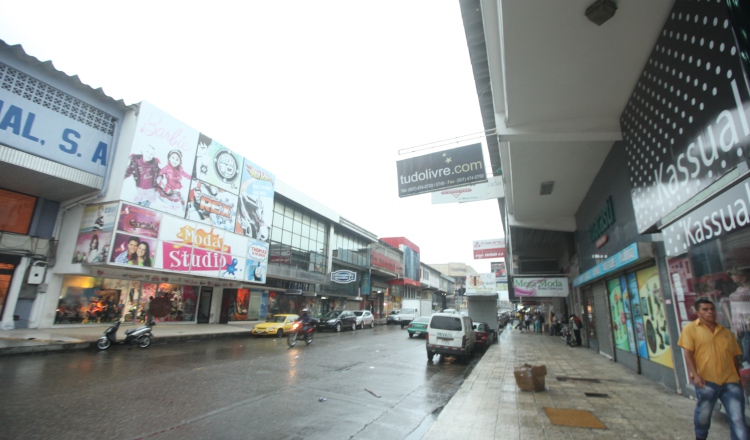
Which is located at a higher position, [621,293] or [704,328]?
[621,293]

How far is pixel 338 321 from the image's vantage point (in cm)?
A: 2733

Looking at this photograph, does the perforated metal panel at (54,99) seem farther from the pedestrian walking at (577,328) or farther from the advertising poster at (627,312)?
the pedestrian walking at (577,328)

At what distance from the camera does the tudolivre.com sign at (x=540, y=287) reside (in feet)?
56.5

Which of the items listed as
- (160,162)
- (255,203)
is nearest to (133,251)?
(160,162)

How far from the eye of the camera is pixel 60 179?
15984mm

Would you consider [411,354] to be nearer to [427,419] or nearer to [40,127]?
[427,419]

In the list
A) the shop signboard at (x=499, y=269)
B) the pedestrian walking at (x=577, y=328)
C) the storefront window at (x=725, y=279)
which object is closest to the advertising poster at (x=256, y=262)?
the pedestrian walking at (x=577, y=328)

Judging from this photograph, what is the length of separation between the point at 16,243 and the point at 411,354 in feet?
60.7

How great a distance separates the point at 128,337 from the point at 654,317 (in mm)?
17381

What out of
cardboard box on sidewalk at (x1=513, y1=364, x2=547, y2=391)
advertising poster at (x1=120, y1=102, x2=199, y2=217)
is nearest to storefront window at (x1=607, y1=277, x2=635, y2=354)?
cardboard box on sidewalk at (x1=513, y1=364, x2=547, y2=391)

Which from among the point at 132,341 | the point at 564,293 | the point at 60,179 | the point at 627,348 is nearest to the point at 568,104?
the point at 627,348

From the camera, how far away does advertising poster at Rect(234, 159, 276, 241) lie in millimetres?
25869

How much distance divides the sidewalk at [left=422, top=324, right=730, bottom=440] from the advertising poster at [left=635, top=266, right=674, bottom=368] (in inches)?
28.3

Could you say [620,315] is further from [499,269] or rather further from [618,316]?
[499,269]
